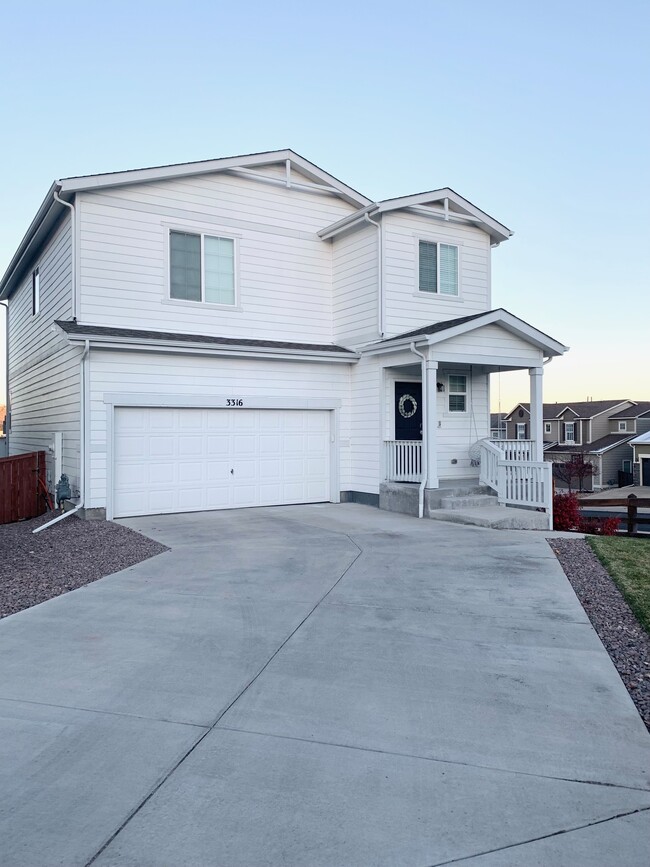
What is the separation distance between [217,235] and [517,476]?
25.8ft

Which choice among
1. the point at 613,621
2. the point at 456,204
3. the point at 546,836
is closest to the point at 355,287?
the point at 456,204

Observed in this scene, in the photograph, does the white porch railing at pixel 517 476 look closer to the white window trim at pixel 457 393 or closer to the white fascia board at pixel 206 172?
the white window trim at pixel 457 393

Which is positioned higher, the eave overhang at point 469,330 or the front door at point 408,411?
the eave overhang at point 469,330

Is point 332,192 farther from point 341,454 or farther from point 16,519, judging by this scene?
point 16,519

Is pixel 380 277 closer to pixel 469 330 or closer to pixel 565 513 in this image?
pixel 469 330

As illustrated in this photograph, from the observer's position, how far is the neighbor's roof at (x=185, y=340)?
1162 centimetres

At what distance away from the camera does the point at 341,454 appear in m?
14.6

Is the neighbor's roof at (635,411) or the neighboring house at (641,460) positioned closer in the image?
the neighboring house at (641,460)

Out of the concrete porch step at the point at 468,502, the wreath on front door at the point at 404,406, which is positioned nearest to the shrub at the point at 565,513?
the concrete porch step at the point at 468,502

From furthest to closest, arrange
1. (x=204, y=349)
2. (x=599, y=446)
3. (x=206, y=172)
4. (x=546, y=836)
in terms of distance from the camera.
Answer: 1. (x=599, y=446)
2. (x=206, y=172)
3. (x=204, y=349)
4. (x=546, y=836)

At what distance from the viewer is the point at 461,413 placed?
14.7 metres

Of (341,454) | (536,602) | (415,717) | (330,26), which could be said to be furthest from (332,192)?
(415,717)

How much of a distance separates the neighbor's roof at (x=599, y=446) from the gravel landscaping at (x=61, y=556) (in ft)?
138

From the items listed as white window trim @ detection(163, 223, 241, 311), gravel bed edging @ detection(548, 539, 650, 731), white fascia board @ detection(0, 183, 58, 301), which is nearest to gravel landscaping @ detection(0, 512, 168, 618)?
white window trim @ detection(163, 223, 241, 311)
